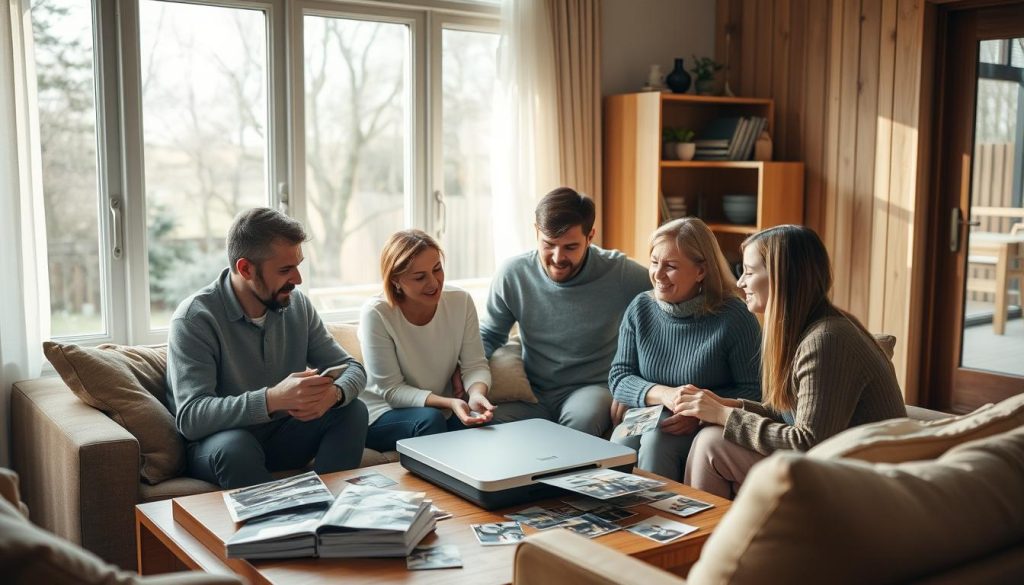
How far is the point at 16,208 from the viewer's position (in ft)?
11.0

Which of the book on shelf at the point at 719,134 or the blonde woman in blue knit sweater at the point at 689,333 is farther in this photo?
the book on shelf at the point at 719,134

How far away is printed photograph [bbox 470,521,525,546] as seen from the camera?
216 cm

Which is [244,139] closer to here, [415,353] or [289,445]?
[415,353]

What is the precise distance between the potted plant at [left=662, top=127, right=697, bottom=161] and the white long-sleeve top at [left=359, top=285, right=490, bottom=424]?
180 centimetres

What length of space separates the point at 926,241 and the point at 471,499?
3083 mm

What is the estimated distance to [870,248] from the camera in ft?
15.7

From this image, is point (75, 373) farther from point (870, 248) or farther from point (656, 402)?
point (870, 248)

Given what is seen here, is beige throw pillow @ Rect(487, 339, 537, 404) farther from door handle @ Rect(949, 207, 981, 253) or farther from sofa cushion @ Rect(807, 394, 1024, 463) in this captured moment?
door handle @ Rect(949, 207, 981, 253)

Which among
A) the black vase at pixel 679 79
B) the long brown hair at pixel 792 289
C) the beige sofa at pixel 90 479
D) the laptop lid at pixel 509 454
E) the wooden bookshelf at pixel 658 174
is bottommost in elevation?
the beige sofa at pixel 90 479

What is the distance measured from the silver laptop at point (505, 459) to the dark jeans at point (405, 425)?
1.25ft

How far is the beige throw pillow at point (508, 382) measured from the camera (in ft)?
11.7

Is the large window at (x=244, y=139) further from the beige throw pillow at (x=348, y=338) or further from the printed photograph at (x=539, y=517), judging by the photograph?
the printed photograph at (x=539, y=517)

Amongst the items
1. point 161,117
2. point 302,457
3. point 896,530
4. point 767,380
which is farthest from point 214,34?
point 896,530

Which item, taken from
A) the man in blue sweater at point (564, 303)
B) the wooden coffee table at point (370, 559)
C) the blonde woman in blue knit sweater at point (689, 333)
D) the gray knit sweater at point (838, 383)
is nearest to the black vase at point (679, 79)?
the man in blue sweater at point (564, 303)
